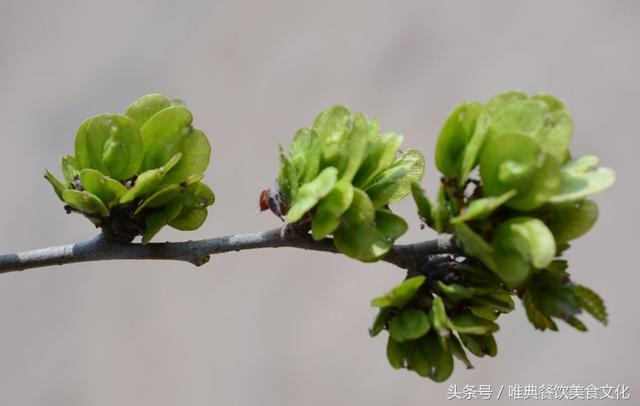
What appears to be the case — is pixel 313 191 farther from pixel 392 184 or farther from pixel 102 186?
pixel 102 186

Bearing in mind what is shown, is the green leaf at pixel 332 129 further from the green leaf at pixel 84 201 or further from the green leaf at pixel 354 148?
the green leaf at pixel 84 201

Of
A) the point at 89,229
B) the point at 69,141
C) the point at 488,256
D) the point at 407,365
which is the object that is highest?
the point at 488,256

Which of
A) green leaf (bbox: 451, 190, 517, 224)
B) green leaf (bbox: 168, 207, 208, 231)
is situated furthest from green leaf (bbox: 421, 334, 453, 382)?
green leaf (bbox: 168, 207, 208, 231)

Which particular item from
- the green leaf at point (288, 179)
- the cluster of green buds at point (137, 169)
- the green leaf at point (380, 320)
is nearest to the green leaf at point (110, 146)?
the cluster of green buds at point (137, 169)

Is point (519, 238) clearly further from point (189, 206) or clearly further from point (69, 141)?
point (69, 141)

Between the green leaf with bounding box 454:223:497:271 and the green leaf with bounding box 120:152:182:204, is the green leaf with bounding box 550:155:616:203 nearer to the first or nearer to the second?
the green leaf with bounding box 454:223:497:271

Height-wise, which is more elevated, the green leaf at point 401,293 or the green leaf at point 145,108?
the green leaf at point 145,108

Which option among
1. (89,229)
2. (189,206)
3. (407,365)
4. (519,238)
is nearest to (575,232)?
(519,238)
